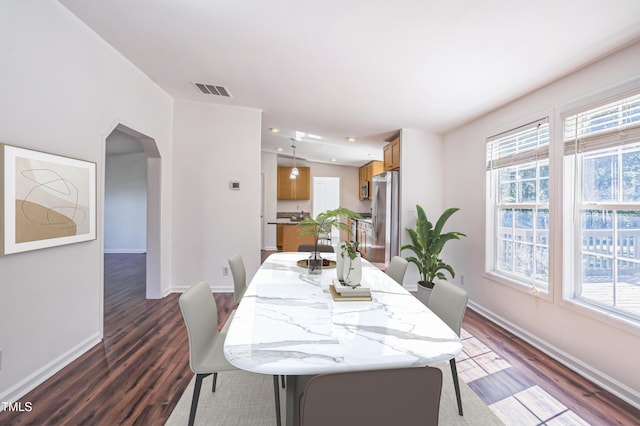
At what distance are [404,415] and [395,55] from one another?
240 centimetres

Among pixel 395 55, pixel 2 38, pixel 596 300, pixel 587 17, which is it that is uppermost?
pixel 395 55

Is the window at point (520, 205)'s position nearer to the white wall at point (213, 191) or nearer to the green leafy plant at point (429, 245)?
the green leafy plant at point (429, 245)

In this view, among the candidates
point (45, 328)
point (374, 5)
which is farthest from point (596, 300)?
point (45, 328)

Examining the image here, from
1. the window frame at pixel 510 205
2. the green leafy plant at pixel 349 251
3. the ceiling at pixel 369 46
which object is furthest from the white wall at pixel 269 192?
the green leafy plant at pixel 349 251

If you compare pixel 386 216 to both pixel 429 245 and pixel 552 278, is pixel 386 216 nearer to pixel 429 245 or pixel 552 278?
pixel 429 245

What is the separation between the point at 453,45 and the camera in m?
1.98

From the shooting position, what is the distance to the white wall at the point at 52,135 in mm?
1674

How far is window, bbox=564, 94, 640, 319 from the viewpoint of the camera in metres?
1.86

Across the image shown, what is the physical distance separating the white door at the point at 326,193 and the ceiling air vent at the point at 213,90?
501 centimetres

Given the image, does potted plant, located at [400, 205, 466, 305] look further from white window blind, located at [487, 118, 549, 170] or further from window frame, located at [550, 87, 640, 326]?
window frame, located at [550, 87, 640, 326]

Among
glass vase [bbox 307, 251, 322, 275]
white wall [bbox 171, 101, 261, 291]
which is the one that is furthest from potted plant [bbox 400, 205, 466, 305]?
white wall [bbox 171, 101, 261, 291]

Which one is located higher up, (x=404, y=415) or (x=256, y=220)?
(x=256, y=220)

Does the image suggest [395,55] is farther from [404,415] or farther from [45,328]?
[45,328]

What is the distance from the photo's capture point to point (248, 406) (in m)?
1.69
